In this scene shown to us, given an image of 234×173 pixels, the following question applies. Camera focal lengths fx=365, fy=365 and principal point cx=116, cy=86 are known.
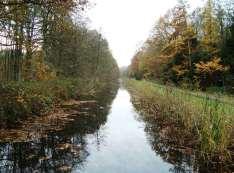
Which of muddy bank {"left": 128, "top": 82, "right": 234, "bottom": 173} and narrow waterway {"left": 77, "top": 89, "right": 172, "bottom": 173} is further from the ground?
muddy bank {"left": 128, "top": 82, "right": 234, "bottom": 173}

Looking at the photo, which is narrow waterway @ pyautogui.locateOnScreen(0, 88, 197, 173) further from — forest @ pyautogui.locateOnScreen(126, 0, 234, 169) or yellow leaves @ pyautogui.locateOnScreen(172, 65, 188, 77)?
yellow leaves @ pyautogui.locateOnScreen(172, 65, 188, 77)

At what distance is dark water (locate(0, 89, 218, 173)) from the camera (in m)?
8.98

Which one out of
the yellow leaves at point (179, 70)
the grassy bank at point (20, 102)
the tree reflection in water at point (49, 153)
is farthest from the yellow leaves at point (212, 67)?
the tree reflection in water at point (49, 153)

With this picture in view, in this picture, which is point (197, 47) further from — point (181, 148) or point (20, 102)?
point (181, 148)

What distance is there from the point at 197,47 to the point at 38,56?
1796cm

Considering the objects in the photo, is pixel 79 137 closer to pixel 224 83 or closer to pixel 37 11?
pixel 37 11

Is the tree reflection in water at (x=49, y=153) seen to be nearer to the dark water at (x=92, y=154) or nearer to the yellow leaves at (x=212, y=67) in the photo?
the dark water at (x=92, y=154)

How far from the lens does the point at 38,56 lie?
1054 inches

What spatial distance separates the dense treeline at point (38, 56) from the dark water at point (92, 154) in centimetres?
265

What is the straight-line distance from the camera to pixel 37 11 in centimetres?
2564

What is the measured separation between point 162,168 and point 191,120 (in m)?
4.00

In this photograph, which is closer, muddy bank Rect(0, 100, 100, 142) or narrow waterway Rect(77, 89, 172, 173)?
narrow waterway Rect(77, 89, 172, 173)

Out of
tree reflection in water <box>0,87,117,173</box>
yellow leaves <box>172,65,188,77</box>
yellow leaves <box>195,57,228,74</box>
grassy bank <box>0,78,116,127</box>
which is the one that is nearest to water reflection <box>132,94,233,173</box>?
tree reflection in water <box>0,87,117,173</box>

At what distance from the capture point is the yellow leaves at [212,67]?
32188mm
